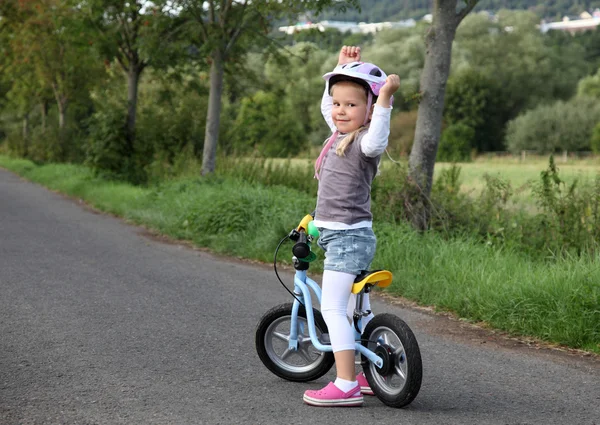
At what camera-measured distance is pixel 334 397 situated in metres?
4.43

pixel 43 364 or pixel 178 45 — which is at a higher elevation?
pixel 178 45

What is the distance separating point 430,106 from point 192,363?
6784 millimetres

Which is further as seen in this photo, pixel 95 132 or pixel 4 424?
pixel 95 132

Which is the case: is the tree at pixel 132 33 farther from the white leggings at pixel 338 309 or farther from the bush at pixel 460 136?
the bush at pixel 460 136

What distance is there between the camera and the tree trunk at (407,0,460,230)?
10.9 meters

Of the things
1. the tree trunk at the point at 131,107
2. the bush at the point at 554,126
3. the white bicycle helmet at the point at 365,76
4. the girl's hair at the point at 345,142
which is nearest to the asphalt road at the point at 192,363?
the girl's hair at the point at 345,142

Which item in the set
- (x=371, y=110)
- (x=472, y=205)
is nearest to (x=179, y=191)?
(x=472, y=205)

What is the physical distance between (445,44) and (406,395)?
7.50 m

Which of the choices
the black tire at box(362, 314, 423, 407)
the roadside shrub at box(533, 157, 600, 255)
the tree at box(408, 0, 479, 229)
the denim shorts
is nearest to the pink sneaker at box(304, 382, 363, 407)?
the black tire at box(362, 314, 423, 407)

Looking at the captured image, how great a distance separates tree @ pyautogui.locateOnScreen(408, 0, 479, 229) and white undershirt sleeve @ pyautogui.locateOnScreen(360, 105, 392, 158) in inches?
257

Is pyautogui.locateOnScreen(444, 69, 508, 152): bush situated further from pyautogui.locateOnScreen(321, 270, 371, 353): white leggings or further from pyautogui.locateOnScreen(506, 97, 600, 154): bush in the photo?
pyautogui.locateOnScreen(321, 270, 371, 353): white leggings

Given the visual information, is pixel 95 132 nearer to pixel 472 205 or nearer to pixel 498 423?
pixel 472 205

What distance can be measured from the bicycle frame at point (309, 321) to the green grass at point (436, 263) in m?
2.30

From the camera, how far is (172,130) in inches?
982
